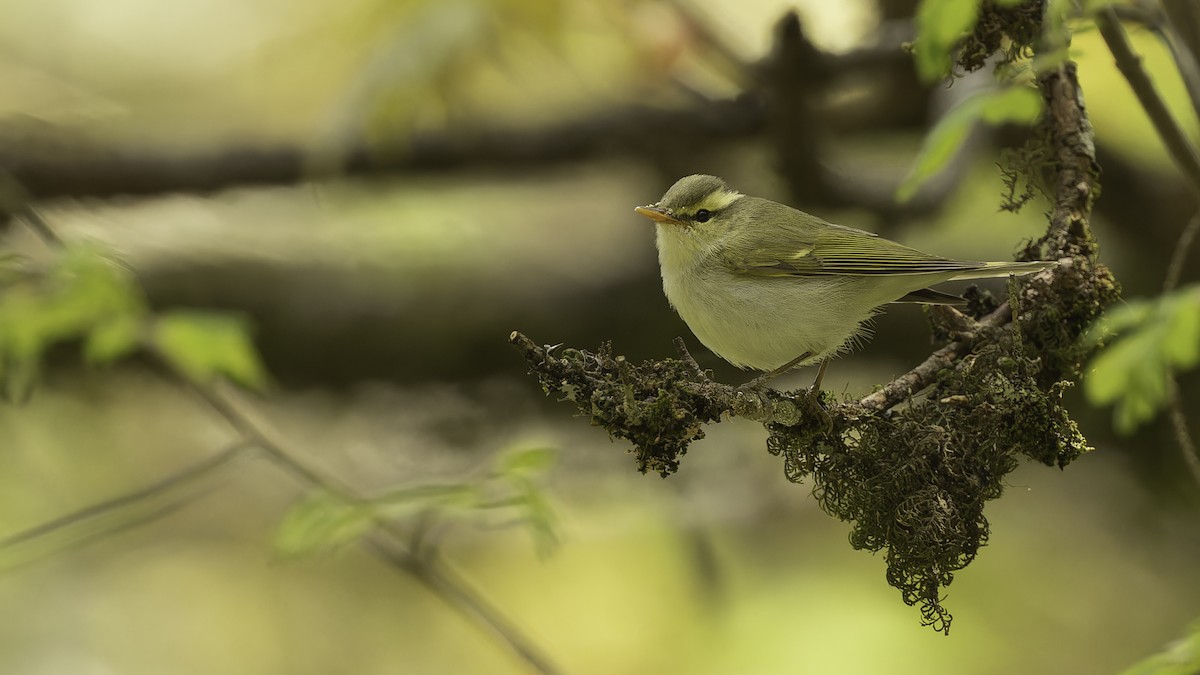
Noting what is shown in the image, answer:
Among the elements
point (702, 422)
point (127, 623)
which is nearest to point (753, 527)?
point (127, 623)

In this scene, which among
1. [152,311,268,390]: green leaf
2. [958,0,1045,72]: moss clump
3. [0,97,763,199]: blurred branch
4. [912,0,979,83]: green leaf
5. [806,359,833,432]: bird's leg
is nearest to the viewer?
[912,0,979,83]: green leaf

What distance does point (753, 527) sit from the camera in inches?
257

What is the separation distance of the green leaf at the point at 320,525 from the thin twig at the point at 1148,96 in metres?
2.19

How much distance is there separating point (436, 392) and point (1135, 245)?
3357 mm

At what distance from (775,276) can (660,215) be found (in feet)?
1.33

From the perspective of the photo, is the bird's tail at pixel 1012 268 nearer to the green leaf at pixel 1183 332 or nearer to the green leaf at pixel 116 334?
the green leaf at pixel 1183 332

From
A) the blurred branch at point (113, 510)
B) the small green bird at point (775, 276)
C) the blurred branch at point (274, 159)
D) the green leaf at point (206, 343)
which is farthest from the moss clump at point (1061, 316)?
the blurred branch at point (274, 159)

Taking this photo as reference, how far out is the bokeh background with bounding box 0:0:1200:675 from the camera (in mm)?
4871

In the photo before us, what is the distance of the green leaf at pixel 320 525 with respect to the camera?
2.90 meters

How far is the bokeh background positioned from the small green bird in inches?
42.7

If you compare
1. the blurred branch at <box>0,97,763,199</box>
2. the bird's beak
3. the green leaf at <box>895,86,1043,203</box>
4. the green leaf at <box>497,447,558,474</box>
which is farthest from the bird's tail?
the blurred branch at <box>0,97,763,199</box>

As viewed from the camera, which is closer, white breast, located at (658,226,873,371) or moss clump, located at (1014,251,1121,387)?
moss clump, located at (1014,251,1121,387)

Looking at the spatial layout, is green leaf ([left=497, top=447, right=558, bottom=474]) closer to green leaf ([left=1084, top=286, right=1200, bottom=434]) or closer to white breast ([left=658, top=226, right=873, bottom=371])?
white breast ([left=658, top=226, right=873, bottom=371])

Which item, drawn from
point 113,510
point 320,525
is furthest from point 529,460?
point 113,510
